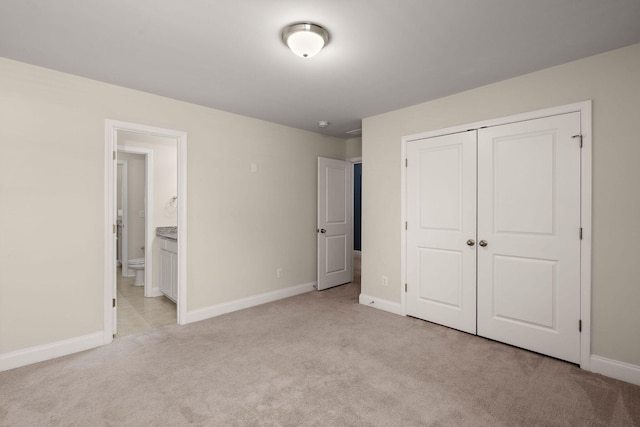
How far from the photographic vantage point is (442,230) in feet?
11.2

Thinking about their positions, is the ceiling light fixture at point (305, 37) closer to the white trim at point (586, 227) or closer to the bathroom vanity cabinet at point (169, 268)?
the white trim at point (586, 227)

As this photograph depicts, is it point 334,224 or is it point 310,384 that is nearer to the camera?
point 310,384

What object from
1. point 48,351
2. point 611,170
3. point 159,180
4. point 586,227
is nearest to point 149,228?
point 159,180

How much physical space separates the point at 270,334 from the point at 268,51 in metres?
2.60

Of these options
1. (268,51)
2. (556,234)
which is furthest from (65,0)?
(556,234)

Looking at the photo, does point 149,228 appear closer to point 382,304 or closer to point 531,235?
point 382,304

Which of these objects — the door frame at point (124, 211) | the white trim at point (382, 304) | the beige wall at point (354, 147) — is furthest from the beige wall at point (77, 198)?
the door frame at point (124, 211)

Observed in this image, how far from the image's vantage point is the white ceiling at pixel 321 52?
6.12 feet

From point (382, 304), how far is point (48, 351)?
132 inches

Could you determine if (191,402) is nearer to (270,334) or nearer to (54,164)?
(270,334)

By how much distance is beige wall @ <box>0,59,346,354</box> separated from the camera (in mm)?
2547

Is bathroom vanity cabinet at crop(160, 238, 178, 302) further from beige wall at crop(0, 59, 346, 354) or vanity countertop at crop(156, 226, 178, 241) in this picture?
beige wall at crop(0, 59, 346, 354)

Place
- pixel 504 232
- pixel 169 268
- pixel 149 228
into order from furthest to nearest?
pixel 149 228, pixel 169 268, pixel 504 232

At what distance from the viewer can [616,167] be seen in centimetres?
238
